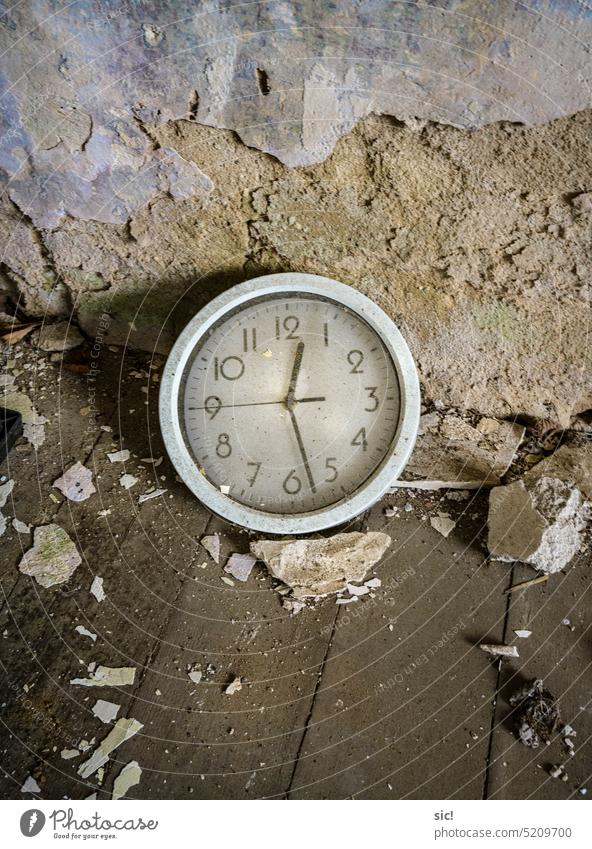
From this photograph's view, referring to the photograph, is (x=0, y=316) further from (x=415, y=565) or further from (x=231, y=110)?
(x=415, y=565)

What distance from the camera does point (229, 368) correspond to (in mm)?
1713

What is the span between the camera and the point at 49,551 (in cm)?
167

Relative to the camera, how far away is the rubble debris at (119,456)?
1883 millimetres

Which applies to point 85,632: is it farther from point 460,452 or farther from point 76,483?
point 460,452

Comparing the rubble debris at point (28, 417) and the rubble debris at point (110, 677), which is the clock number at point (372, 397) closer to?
the rubble debris at point (110, 677)

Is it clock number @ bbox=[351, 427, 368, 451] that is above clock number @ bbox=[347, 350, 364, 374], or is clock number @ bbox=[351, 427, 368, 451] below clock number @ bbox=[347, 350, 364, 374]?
below

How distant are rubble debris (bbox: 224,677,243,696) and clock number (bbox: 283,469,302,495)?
0.46m

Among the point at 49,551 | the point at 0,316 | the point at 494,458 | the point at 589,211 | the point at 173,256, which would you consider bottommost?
the point at 49,551

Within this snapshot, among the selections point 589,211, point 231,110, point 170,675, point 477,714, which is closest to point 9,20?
point 231,110

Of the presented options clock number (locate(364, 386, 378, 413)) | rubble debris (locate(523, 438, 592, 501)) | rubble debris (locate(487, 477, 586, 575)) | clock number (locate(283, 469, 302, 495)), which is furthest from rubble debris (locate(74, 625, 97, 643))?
rubble debris (locate(523, 438, 592, 501))

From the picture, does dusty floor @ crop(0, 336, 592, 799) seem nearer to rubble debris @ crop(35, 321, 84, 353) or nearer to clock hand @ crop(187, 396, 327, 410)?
clock hand @ crop(187, 396, 327, 410)

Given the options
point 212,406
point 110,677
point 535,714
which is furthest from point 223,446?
point 535,714

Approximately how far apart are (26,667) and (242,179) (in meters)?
1.29
